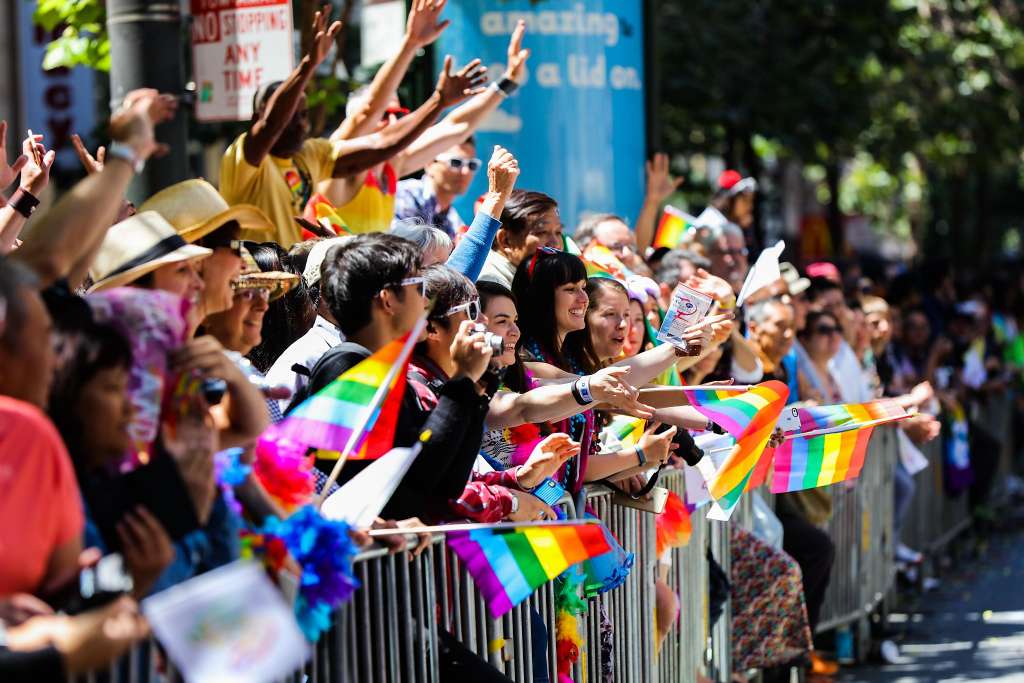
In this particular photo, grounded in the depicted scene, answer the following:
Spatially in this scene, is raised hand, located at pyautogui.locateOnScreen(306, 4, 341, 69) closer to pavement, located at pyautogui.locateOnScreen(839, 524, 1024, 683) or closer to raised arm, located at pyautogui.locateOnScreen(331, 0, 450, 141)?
raised arm, located at pyautogui.locateOnScreen(331, 0, 450, 141)

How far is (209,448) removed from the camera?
12.3 ft

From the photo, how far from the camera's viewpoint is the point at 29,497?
3.18 meters

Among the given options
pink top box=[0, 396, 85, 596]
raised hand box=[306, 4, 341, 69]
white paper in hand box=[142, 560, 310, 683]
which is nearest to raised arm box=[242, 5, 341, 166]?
raised hand box=[306, 4, 341, 69]

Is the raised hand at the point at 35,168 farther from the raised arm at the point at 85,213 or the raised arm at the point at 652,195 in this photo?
the raised arm at the point at 652,195

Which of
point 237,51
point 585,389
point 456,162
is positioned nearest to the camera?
point 585,389

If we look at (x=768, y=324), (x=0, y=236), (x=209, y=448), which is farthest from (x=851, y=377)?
(x=209, y=448)

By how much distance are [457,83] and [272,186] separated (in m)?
1.21

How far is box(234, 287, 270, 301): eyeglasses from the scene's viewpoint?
16.5 ft

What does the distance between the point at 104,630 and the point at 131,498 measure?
1.53ft

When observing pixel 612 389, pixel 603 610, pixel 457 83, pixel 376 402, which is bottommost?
pixel 603 610

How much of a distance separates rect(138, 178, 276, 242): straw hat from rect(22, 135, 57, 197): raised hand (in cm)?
98

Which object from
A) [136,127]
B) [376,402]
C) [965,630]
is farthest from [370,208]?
[965,630]

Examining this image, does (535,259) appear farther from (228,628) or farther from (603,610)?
(228,628)

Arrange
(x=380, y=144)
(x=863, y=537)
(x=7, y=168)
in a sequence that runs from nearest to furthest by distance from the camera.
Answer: (x=7, y=168), (x=380, y=144), (x=863, y=537)
